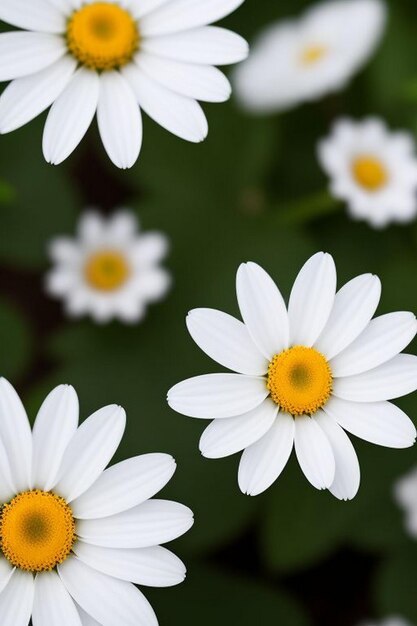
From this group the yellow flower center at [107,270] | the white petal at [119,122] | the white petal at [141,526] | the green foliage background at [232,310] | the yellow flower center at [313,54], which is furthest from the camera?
the yellow flower center at [313,54]

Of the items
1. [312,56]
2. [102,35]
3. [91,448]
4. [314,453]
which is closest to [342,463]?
[314,453]

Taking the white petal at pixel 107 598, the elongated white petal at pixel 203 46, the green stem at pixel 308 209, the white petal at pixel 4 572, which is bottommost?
the white petal at pixel 107 598

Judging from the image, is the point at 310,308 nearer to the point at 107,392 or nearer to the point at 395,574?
the point at 107,392

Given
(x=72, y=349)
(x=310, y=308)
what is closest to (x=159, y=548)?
(x=310, y=308)

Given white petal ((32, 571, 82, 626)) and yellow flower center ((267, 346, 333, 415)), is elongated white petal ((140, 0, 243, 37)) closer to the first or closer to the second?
yellow flower center ((267, 346, 333, 415))

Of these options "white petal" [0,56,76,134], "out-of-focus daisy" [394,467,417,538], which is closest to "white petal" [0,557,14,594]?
"white petal" [0,56,76,134]

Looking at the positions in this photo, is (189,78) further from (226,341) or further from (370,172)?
(370,172)

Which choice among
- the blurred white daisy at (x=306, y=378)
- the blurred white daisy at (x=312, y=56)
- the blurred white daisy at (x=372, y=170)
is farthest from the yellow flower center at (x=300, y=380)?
the blurred white daisy at (x=312, y=56)

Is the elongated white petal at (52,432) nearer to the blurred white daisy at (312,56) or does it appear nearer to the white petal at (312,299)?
the white petal at (312,299)
